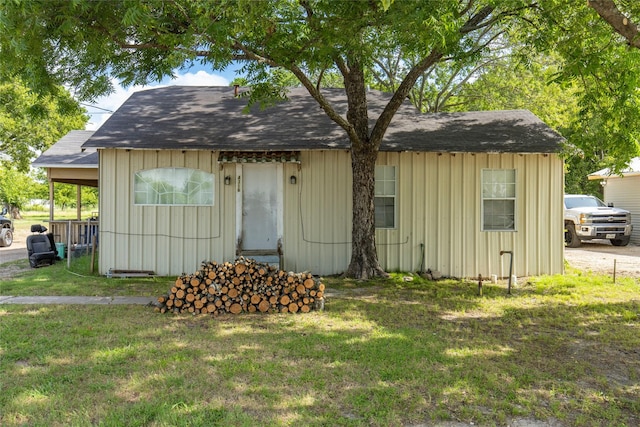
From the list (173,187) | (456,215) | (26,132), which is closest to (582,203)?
(456,215)

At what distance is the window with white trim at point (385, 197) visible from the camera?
9.52 meters

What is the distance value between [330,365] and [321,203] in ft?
18.0

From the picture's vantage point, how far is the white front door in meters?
A: 9.48

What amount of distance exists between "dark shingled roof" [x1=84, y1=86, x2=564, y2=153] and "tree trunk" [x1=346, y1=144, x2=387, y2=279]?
0.62 meters

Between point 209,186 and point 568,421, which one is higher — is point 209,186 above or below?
above

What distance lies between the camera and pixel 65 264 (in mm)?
10781

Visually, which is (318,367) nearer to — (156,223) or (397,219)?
(397,219)

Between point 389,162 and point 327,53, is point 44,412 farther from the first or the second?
point 389,162

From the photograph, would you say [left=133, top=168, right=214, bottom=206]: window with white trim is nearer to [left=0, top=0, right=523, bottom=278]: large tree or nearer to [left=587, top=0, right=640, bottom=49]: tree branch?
[left=0, top=0, right=523, bottom=278]: large tree

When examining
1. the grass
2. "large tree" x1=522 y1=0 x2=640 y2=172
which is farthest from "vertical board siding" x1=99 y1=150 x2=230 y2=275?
"large tree" x1=522 y1=0 x2=640 y2=172

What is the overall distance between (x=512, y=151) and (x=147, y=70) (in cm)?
696

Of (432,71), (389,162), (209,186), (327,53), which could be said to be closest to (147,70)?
(209,186)

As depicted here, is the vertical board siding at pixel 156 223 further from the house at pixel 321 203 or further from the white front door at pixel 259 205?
the white front door at pixel 259 205

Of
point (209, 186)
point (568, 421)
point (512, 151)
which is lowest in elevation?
point (568, 421)
